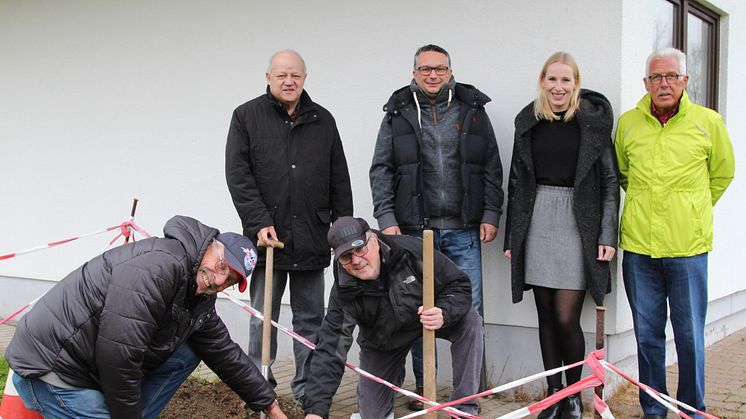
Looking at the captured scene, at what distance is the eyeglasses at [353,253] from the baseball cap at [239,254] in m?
0.43

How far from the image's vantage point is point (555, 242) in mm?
4309

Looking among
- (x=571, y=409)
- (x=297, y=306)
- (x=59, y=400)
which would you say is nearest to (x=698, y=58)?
(x=571, y=409)

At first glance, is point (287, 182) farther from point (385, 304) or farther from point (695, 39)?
point (695, 39)

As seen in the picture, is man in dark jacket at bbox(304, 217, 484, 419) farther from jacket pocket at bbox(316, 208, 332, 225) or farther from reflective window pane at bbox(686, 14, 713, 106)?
reflective window pane at bbox(686, 14, 713, 106)

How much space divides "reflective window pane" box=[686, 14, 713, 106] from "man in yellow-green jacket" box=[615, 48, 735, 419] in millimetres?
2025

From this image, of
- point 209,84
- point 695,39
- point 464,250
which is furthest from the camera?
point 209,84

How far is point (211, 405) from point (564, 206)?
2270 millimetres

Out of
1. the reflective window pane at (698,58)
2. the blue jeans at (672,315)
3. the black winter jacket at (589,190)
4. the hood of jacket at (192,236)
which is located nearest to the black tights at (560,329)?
the black winter jacket at (589,190)

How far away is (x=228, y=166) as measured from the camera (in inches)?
177

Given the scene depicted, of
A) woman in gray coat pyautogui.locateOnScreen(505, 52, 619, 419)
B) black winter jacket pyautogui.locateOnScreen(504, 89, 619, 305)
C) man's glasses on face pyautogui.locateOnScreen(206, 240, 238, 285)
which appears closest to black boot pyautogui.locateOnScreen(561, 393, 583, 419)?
woman in gray coat pyautogui.locateOnScreen(505, 52, 619, 419)

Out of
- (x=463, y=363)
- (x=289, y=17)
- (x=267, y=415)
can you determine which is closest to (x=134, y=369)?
(x=267, y=415)

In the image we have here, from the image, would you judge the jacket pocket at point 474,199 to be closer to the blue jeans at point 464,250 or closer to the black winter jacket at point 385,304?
the blue jeans at point 464,250

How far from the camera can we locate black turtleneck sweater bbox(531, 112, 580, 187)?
14.0ft

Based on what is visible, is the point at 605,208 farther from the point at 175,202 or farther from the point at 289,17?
the point at 175,202
